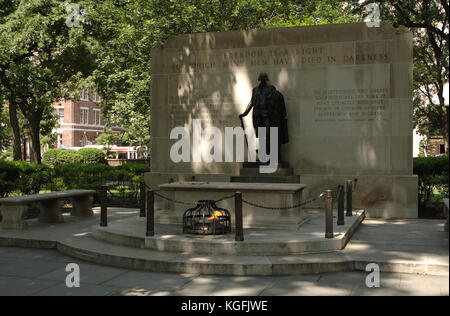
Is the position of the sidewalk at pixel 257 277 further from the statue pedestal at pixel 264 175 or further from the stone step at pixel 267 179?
the statue pedestal at pixel 264 175

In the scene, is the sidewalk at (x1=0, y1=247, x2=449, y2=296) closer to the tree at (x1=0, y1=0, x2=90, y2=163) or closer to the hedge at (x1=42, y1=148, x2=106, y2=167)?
the tree at (x1=0, y1=0, x2=90, y2=163)

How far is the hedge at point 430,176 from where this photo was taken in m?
14.9

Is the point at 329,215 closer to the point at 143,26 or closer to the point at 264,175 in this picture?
the point at 264,175

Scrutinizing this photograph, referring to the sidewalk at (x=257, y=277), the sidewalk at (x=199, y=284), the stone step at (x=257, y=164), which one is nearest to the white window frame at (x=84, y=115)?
the stone step at (x=257, y=164)

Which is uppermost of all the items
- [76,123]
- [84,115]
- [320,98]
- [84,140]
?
[84,115]

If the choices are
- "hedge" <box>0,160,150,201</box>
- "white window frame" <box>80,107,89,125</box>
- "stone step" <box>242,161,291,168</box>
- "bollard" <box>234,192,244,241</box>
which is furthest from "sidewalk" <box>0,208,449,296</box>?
"white window frame" <box>80,107,89,125</box>

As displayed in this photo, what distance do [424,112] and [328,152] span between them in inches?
1053

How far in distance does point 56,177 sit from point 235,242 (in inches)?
452

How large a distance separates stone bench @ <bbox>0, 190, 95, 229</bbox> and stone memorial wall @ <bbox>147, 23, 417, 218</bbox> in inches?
99.7

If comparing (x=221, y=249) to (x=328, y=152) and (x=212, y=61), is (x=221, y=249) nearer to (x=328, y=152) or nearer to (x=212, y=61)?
(x=328, y=152)

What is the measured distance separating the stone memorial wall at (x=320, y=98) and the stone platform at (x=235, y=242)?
3471 millimetres

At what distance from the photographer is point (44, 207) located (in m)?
14.0

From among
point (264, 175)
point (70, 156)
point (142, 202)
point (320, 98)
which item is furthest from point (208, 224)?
point (70, 156)

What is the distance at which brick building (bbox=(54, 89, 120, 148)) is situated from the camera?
7588 cm
